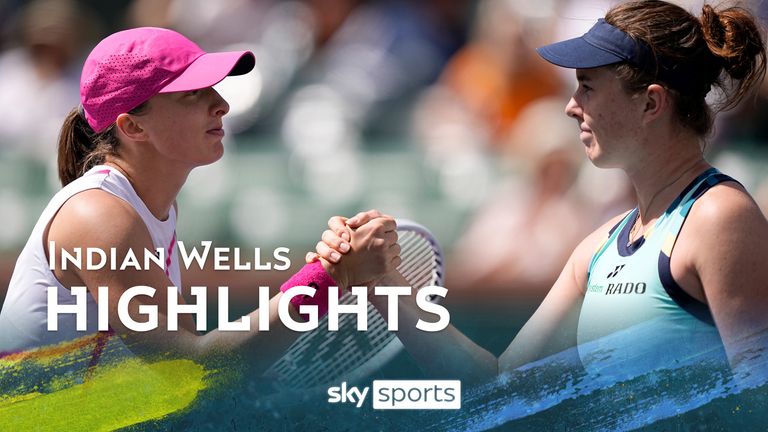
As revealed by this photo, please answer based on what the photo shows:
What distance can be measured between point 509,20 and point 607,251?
3286 mm

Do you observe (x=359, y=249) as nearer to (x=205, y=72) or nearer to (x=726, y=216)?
(x=205, y=72)

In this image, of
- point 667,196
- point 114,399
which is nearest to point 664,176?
point 667,196

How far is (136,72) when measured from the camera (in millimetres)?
2965

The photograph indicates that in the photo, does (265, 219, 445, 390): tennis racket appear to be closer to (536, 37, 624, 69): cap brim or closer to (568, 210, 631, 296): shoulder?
(568, 210, 631, 296): shoulder

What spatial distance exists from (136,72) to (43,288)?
1.82 ft

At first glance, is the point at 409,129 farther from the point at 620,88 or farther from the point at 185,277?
the point at 620,88

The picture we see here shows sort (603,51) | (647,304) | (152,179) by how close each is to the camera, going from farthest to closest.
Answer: (152,179) < (603,51) < (647,304)

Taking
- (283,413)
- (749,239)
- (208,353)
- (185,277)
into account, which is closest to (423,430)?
(283,413)

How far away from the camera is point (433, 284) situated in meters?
3.33

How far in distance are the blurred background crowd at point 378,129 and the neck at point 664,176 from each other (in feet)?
6.74

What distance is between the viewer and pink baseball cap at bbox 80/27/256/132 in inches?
117

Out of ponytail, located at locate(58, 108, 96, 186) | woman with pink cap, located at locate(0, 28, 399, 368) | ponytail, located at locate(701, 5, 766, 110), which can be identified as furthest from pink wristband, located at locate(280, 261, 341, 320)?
ponytail, located at locate(701, 5, 766, 110)

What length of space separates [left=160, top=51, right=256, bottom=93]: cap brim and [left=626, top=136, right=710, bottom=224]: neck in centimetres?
98

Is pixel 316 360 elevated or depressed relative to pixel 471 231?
depressed
